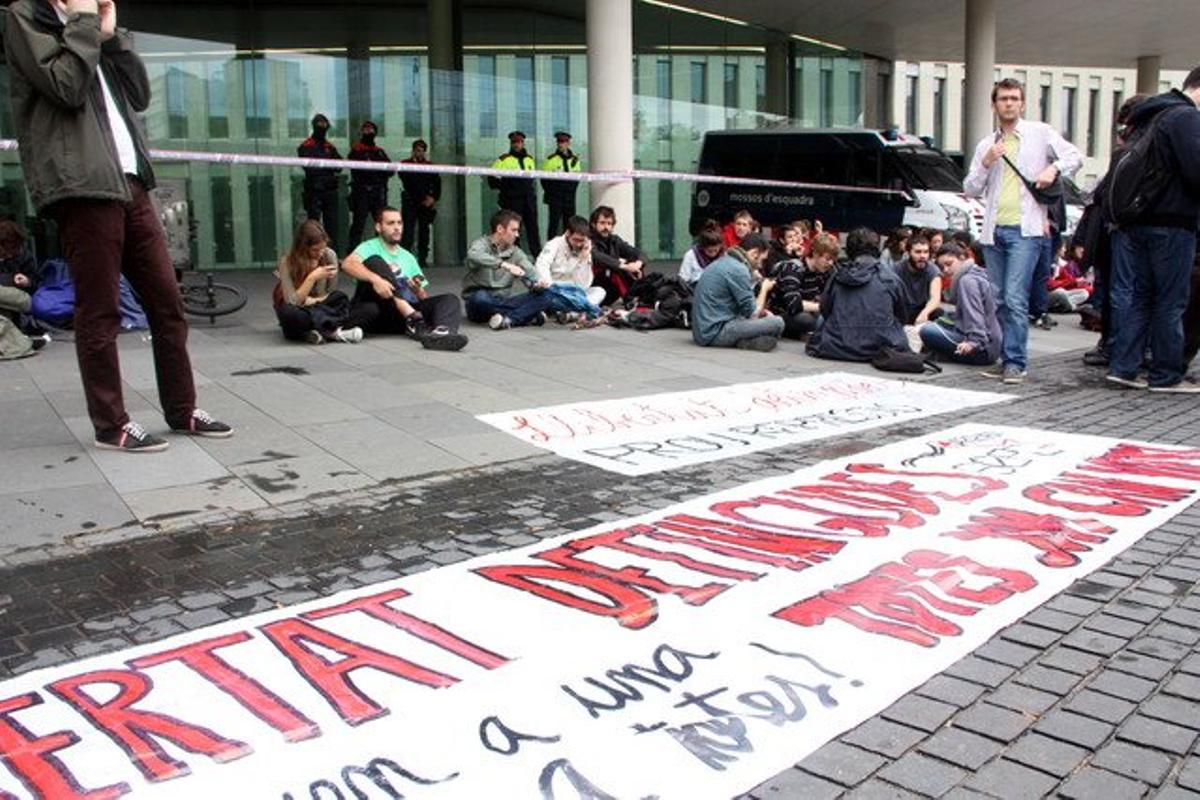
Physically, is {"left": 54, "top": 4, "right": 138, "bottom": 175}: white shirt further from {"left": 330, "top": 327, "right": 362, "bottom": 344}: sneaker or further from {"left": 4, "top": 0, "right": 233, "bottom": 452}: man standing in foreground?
{"left": 330, "top": 327, "right": 362, "bottom": 344}: sneaker

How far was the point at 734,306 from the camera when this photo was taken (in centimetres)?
981

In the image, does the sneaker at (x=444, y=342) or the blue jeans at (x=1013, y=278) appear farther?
the sneaker at (x=444, y=342)

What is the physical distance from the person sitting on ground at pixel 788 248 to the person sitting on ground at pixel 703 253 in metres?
0.58

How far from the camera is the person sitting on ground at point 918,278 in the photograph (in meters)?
10.8

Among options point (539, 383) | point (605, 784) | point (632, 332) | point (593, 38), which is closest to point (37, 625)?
point (605, 784)

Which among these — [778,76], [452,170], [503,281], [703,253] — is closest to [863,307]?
[703,253]

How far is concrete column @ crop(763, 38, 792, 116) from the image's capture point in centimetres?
2531

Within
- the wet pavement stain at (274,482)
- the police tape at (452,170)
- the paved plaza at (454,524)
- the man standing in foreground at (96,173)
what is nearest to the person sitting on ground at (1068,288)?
the police tape at (452,170)

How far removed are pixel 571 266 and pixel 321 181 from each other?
689 centimetres

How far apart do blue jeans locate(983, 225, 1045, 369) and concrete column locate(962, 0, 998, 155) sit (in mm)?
14973

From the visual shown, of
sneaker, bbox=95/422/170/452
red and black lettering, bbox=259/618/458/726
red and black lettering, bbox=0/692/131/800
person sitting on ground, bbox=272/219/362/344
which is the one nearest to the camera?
red and black lettering, bbox=0/692/131/800

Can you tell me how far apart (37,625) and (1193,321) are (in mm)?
7932

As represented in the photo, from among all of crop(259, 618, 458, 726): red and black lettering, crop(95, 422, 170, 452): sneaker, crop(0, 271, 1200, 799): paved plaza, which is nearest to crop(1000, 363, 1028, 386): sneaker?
crop(0, 271, 1200, 799): paved plaza

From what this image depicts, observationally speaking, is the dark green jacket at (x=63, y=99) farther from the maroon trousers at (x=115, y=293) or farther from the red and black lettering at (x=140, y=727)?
the red and black lettering at (x=140, y=727)
